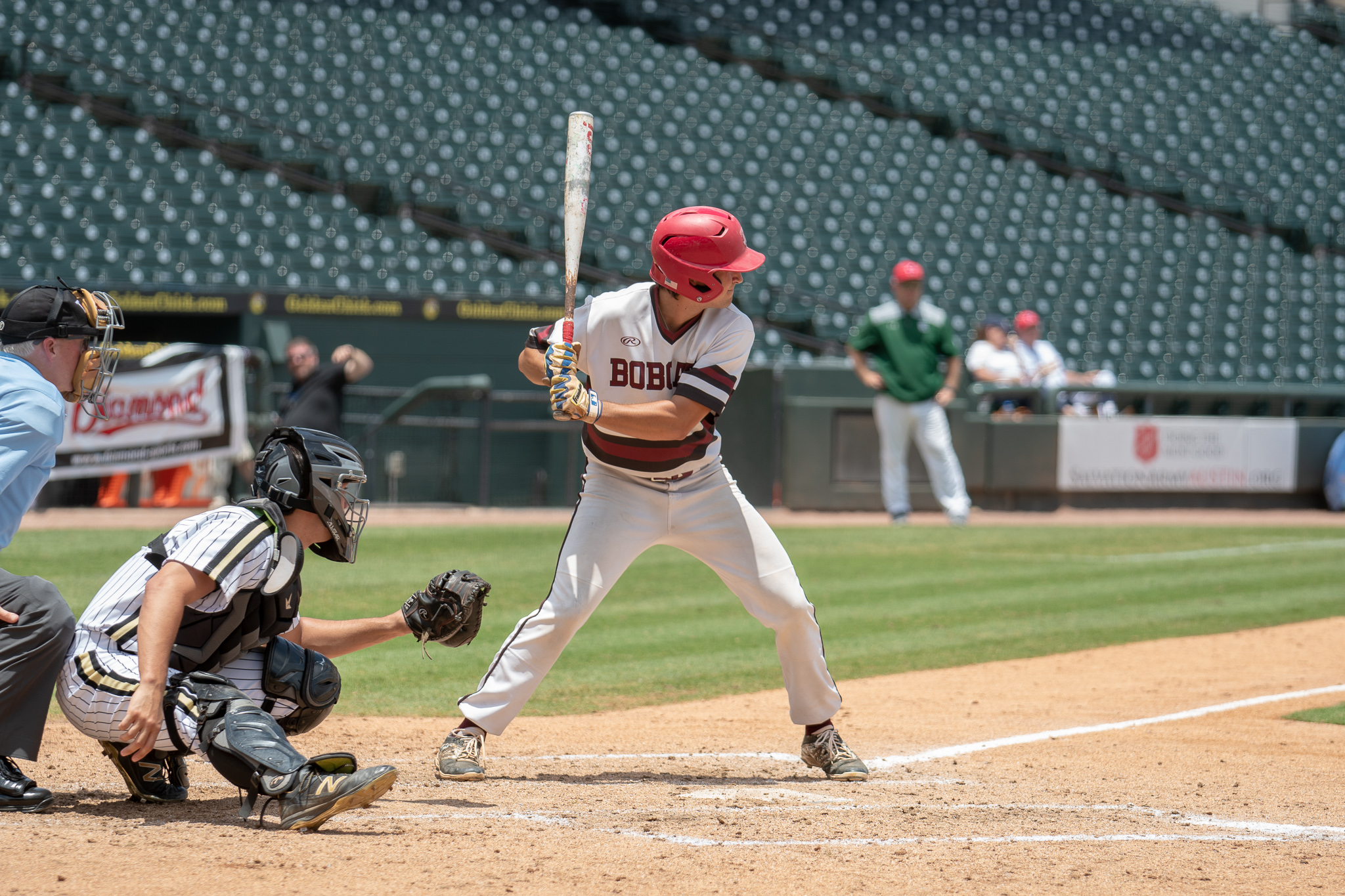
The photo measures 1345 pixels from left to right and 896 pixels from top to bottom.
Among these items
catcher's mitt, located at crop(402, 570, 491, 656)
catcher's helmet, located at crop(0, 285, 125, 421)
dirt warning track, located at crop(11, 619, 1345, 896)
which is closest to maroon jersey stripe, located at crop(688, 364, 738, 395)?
catcher's mitt, located at crop(402, 570, 491, 656)

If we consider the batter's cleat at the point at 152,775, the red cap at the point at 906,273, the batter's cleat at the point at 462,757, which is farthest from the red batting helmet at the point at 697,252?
the red cap at the point at 906,273

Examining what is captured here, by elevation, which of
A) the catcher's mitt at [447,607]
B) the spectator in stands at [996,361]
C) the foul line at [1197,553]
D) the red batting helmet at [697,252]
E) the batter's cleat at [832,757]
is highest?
the spectator in stands at [996,361]

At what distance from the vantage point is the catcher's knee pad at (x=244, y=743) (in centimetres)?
334

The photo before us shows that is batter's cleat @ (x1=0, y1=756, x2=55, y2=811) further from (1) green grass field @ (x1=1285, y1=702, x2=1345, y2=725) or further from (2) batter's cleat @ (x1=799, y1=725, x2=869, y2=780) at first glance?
(1) green grass field @ (x1=1285, y1=702, x2=1345, y2=725)

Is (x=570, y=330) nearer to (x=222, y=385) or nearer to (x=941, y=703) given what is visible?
(x=941, y=703)

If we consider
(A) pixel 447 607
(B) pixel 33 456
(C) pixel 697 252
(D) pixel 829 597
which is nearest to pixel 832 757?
(A) pixel 447 607

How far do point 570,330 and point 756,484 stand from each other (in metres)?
10.4

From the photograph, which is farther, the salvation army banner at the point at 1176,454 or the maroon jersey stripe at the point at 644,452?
the salvation army banner at the point at 1176,454

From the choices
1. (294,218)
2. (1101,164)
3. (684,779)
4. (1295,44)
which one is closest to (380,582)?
(684,779)

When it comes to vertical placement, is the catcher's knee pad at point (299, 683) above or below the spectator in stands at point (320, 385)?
below

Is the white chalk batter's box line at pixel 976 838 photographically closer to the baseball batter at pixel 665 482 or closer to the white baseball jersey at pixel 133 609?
the white baseball jersey at pixel 133 609

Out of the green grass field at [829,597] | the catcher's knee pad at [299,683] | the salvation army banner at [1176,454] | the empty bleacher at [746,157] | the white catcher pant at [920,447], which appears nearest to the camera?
the catcher's knee pad at [299,683]

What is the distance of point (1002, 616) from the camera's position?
27.2 feet

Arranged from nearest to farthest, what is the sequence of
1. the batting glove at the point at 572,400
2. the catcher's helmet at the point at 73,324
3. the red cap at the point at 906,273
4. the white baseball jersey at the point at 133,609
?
the white baseball jersey at the point at 133,609, the catcher's helmet at the point at 73,324, the batting glove at the point at 572,400, the red cap at the point at 906,273
